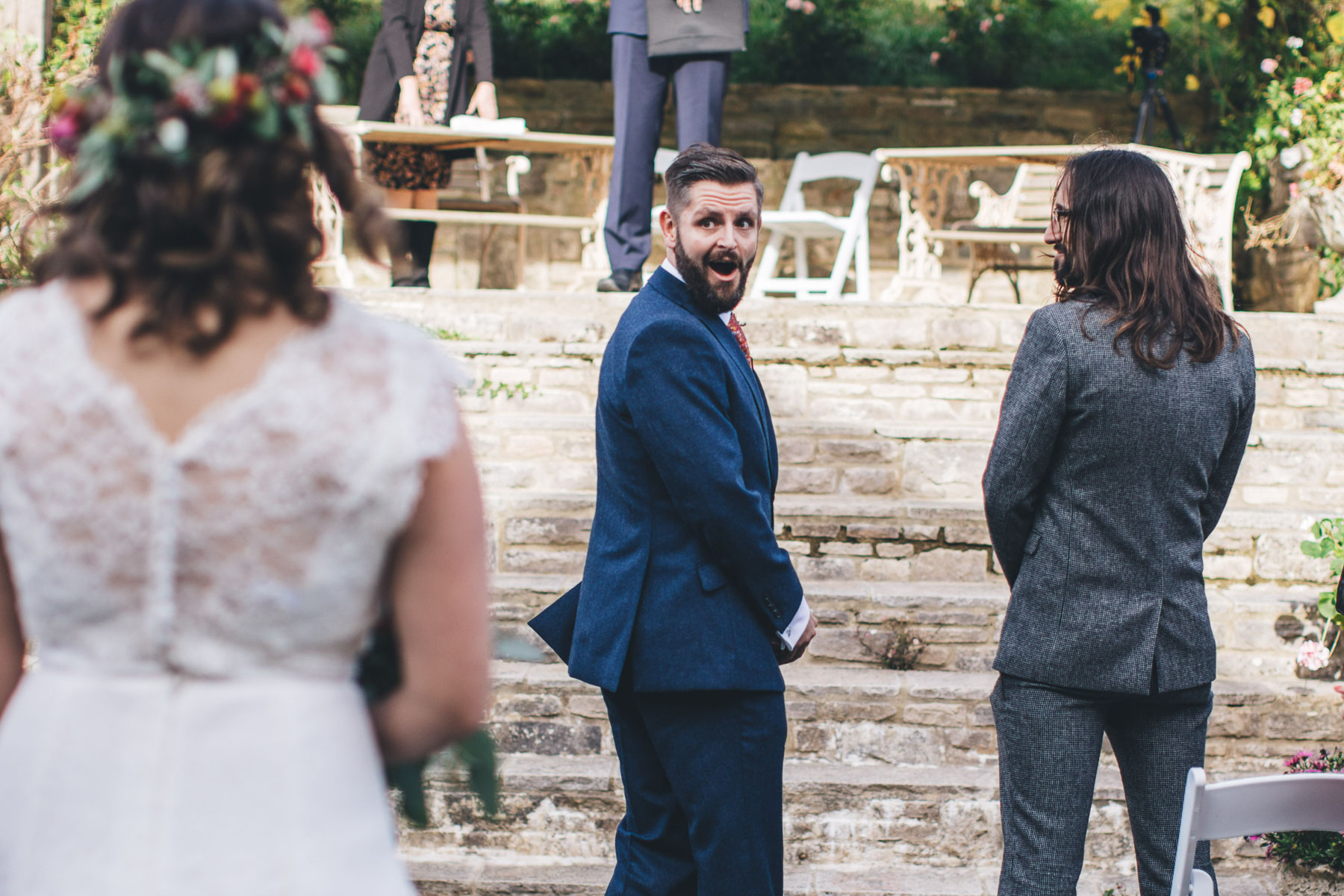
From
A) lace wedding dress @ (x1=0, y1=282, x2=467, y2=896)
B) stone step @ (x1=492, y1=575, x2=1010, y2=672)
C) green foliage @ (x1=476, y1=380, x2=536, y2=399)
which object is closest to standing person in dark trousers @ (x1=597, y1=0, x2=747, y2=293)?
green foliage @ (x1=476, y1=380, x2=536, y2=399)

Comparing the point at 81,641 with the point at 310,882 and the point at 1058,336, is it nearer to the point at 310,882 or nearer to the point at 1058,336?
the point at 310,882

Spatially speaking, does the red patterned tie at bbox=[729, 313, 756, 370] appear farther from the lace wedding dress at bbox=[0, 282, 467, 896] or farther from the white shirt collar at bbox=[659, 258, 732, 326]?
the lace wedding dress at bbox=[0, 282, 467, 896]

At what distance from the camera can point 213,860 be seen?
0.96 metres

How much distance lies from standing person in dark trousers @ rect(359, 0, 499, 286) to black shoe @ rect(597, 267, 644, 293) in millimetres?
957

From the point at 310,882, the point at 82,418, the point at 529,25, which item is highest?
the point at 529,25

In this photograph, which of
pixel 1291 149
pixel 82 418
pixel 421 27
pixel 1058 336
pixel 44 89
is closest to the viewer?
pixel 82 418

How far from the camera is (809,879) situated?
3109mm

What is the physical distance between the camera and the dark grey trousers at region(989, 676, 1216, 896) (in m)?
1.93

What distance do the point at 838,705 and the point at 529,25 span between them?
6.55 m

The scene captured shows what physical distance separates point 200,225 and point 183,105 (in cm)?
9

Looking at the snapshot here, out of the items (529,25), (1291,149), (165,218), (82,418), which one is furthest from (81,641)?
(529,25)

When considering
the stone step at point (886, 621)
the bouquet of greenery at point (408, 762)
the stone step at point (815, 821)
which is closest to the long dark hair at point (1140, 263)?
the bouquet of greenery at point (408, 762)

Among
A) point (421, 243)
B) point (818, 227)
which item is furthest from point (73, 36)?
point (818, 227)

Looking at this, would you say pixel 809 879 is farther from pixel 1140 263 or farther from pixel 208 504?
pixel 208 504
